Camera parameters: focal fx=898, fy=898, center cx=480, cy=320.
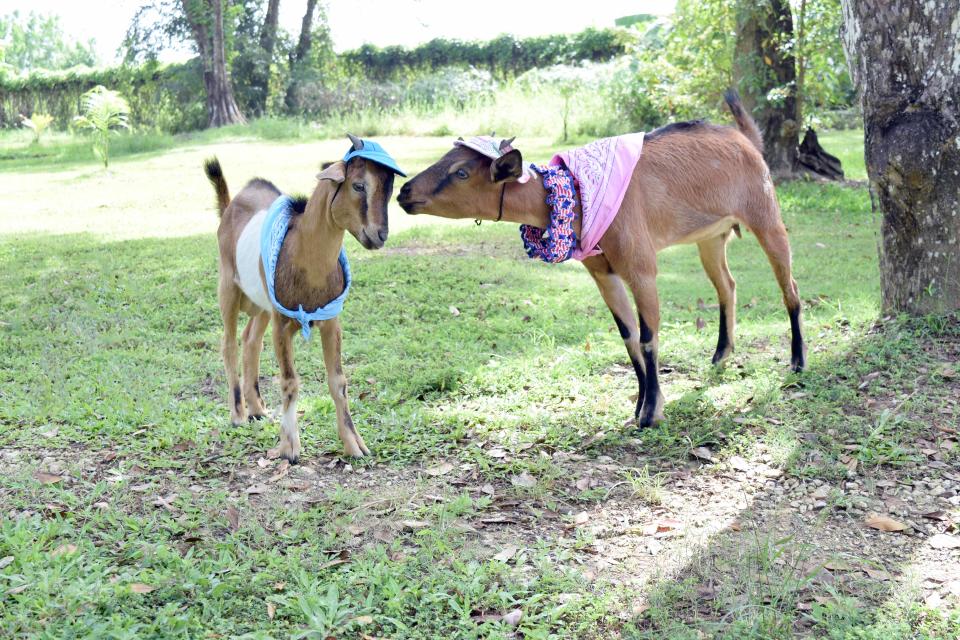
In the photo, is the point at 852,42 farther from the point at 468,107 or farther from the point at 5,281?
the point at 468,107

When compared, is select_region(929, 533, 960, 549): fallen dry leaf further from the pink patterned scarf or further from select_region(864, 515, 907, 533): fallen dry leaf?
the pink patterned scarf

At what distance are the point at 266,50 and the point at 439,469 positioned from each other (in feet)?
90.1

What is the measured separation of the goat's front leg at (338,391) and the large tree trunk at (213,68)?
76.8ft

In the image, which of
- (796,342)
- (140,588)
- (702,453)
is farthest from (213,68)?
(140,588)

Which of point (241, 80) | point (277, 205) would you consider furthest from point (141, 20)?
point (277, 205)

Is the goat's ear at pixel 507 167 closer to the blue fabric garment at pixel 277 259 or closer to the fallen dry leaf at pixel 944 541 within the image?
the blue fabric garment at pixel 277 259

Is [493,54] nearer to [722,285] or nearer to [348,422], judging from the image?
[722,285]

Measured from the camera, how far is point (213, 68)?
87.9ft

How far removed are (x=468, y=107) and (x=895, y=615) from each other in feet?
70.3

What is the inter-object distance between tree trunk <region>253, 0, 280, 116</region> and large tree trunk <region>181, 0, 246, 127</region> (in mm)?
1971

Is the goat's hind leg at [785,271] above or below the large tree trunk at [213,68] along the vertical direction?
below

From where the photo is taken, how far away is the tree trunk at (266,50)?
1150 inches

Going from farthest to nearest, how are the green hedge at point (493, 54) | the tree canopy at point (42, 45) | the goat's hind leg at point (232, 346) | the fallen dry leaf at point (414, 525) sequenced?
1. the tree canopy at point (42, 45)
2. the green hedge at point (493, 54)
3. the goat's hind leg at point (232, 346)
4. the fallen dry leaf at point (414, 525)

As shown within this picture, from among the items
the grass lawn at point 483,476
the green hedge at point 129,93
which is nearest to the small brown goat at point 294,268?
the grass lawn at point 483,476
